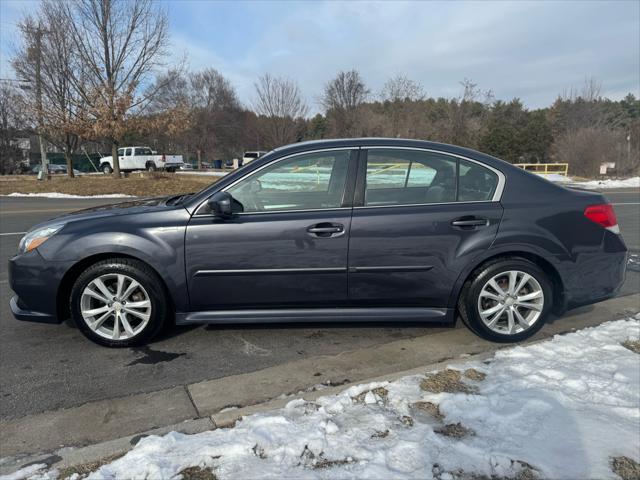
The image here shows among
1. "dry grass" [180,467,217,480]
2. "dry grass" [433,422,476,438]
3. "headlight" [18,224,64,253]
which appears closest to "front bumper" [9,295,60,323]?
"headlight" [18,224,64,253]

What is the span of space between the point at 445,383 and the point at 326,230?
136 centimetres

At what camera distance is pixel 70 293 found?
3555mm

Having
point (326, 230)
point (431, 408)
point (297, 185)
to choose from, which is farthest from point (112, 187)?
point (431, 408)

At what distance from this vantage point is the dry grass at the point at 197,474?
6.60ft

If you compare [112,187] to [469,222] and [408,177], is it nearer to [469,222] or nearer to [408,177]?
[408,177]

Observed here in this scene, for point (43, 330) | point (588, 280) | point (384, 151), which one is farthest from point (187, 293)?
Answer: point (588, 280)

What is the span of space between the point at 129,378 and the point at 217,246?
1117mm

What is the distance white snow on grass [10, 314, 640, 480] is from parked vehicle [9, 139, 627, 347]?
2.49ft

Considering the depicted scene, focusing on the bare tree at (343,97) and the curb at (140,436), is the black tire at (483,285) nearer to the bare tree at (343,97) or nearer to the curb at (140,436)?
the curb at (140,436)

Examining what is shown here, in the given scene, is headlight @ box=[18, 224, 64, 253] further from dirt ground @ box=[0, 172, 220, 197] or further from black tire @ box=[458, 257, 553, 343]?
dirt ground @ box=[0, 172, 220, 197]

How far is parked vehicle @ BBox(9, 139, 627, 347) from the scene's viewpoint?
3391mm

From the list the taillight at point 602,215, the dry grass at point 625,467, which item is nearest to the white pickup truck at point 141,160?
the taillight at point 602,215

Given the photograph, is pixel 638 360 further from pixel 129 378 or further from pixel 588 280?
pixel 129 378

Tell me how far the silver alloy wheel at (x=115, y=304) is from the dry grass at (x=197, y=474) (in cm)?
166
